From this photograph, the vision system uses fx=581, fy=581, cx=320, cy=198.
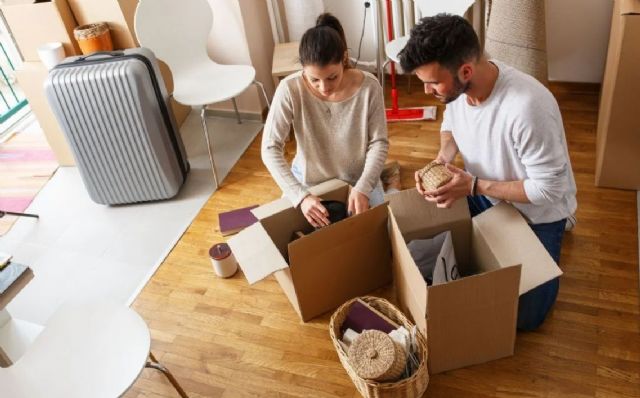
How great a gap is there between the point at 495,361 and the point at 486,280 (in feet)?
1.37

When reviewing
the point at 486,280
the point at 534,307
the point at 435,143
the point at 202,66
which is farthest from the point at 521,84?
the point at 202,66

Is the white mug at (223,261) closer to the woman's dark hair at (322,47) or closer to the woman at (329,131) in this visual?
the woman at (329,131)

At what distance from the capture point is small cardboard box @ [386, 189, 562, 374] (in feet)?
5.29

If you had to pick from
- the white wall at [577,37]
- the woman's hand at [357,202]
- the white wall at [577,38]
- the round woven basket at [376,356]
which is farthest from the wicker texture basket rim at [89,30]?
the white wall at [577,38]

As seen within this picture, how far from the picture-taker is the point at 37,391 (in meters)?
1.52

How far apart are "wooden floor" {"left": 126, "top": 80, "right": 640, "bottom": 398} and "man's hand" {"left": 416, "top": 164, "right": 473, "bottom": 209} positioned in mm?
533

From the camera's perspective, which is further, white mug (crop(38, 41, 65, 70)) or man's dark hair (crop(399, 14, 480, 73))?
white mug (crop(38, 41, 65, 70))

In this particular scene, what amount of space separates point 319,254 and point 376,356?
0.36m

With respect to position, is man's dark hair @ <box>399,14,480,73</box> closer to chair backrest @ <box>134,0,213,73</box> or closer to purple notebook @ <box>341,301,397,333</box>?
purple notebook @ <box>341,301,397,333</box>

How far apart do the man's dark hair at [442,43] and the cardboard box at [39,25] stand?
195 centimetres

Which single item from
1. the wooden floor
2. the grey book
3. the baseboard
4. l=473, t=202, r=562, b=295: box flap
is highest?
the grey book

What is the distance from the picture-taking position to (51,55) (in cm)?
272

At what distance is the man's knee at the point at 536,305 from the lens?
1828 mm

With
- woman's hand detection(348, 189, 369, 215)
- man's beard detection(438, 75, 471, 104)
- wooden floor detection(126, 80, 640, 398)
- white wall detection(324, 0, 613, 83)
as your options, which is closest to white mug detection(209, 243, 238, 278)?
wooden floor detection(126, 80, 640, 398)
